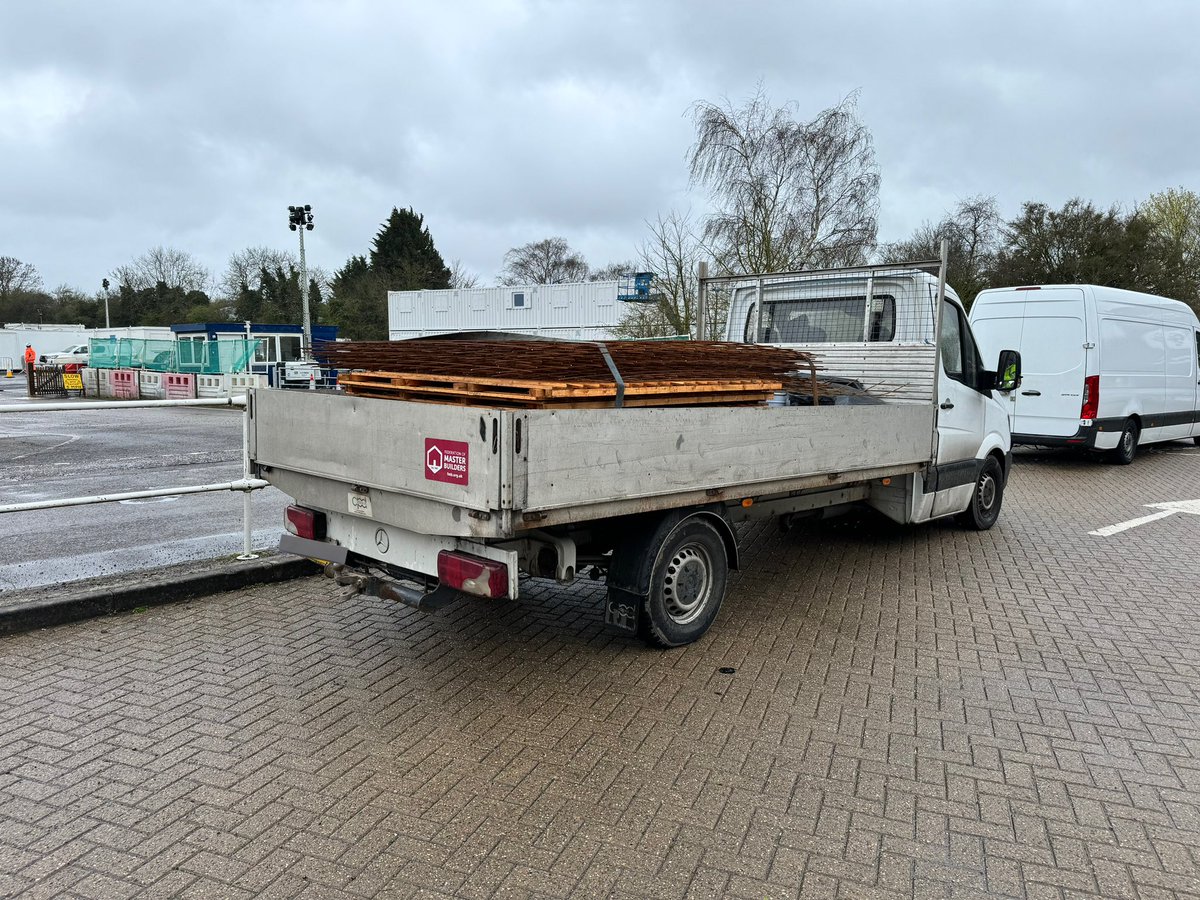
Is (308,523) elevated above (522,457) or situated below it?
below

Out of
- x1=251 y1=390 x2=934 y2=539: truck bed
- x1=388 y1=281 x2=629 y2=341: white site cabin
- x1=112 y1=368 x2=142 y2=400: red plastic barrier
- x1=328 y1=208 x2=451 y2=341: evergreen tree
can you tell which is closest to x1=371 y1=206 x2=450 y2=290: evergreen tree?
x1=328 y1=208 x2=451 y2=341: evergreen tree

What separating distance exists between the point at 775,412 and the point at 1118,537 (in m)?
5.48

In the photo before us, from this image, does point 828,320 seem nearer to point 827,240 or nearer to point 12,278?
point 827,240

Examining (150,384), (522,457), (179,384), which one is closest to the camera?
(522,457)

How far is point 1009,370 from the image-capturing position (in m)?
7.36

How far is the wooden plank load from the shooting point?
4094mm

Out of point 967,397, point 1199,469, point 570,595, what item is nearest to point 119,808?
point 570,595

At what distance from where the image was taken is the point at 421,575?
430cm

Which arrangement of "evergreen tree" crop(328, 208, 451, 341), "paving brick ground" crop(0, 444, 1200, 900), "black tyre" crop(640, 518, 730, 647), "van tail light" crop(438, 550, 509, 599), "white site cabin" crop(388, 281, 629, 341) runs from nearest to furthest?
"paving brick ground" crop(0, 444, 1200, 900), "van tail light" crop(438, 550, 509, 599), "black tyre" crop(640, 518, 730, 647), "white site cabin" crop(388, 281, 629, 341), "evergreen tree" crop(328, 208, 451, 341)

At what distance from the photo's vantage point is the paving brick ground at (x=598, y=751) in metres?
2.86

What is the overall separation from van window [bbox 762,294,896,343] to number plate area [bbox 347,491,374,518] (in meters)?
4.58

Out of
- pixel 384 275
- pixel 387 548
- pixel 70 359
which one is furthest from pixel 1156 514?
pixel 384 275

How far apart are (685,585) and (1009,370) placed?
4.23 m

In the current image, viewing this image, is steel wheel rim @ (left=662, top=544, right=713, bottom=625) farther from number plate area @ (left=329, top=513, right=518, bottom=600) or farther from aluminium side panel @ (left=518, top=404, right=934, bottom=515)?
number plate area @ (left=329, top=513, right=518, bottom=600)
